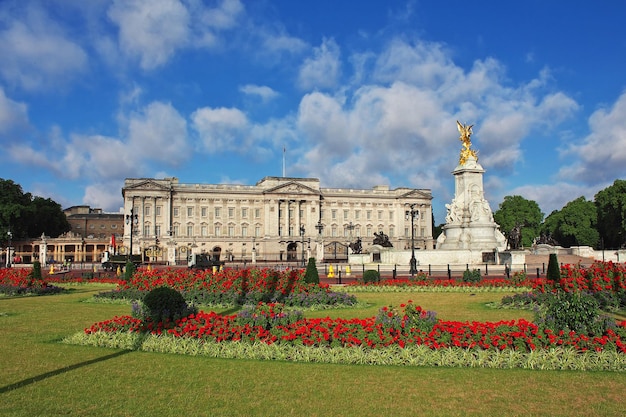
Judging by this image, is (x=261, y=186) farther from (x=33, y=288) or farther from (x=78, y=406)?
(x=78, y=406)

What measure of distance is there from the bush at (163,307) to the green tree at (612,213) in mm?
71885

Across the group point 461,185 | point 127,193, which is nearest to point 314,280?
point 461,185

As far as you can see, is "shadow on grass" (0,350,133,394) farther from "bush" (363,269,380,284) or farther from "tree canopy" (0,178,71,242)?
"tree canopy" (0,178,71,242)

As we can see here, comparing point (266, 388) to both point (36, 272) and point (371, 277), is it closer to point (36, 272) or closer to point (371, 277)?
point (371, 277)

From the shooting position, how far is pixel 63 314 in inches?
634

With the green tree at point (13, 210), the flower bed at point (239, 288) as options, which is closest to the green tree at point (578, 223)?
the flower bed at point (239, 288)

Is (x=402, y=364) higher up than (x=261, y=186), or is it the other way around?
(x=261, y=186)

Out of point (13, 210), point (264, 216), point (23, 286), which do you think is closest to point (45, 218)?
point (13, 210)

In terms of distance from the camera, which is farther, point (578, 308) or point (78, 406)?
point (578, 308)

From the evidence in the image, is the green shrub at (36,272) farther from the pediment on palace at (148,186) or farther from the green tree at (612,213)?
the pediment on palace at (148,186)

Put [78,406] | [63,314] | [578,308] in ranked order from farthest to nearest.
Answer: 1. [63,314]
2. [578,308]
3. [78,406]

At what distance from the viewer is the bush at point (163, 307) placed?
12.0 m

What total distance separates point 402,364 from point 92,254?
101648 mm

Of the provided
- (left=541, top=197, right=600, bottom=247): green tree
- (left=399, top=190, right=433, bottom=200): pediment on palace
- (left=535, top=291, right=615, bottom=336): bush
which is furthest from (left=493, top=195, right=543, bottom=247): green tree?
(left=535, top=291, right=615, bottom=336): bush
